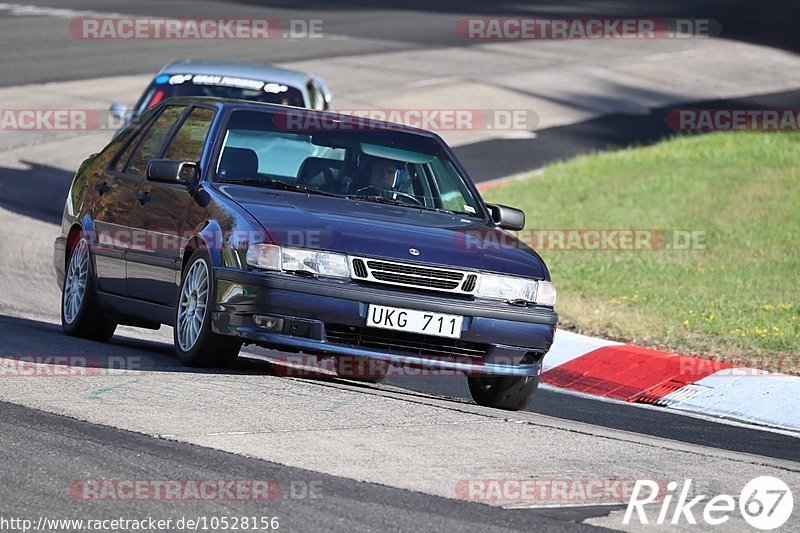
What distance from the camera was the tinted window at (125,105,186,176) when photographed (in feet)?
31.9

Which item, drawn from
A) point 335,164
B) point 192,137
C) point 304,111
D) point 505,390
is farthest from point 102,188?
point 505,390

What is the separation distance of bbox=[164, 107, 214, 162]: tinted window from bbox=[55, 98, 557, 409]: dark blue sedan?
14 mm

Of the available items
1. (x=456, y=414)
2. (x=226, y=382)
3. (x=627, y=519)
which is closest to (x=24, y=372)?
(x=226, y=382)

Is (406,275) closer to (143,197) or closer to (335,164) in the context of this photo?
(335,164)

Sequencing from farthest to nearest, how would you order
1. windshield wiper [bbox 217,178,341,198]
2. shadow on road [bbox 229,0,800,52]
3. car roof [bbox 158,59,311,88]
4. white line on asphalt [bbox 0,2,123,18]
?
1. shadow on road [bbox 229,0,800,52]
2. white line on asphalt [bbox 0,2,123,18]
3. car roof [bbox 158,59,311,88]
4. windshield wiper [bbox 217,178,341,198]

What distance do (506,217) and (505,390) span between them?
1207mm

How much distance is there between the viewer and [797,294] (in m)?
13.8

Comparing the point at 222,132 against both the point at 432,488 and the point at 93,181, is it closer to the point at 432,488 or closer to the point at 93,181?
the point at 93,181

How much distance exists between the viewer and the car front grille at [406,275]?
8.01 m

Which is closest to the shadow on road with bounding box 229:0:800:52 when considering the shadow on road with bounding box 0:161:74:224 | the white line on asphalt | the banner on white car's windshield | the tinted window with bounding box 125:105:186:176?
the white line on asphalt

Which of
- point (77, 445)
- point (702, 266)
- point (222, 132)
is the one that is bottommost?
point (702, 266)

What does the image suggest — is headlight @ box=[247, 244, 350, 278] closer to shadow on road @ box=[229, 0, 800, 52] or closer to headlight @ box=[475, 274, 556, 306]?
headlight @ box=[475, 274, 556, 306]

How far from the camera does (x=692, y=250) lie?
1602cm

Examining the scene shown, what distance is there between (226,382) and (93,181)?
2.90 m
